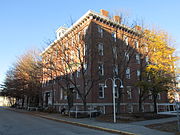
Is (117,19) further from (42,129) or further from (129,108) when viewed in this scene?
(42,129)

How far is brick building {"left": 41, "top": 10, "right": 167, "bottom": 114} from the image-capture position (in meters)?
22.3

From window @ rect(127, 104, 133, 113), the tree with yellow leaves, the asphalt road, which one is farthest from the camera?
window @ rect(127, 104, 133, 113)

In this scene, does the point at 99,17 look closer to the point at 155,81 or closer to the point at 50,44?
the point at 50,44

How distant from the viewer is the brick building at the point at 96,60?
2228cm

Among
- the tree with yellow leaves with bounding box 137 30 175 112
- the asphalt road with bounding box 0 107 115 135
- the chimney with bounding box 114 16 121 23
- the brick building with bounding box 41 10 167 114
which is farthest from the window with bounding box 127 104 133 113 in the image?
the asphalt road with bounding box 0 107 115 135

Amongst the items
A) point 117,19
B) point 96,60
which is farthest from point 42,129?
point 117,19

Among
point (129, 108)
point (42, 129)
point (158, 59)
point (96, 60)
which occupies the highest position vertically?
point (96, 60)

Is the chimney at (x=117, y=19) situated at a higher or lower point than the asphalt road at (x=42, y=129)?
higher

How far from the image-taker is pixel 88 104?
23938 millimetres

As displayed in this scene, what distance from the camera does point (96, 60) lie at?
84.0 feet

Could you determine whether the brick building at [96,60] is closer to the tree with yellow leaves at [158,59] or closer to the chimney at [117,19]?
the chimney at [117,19]

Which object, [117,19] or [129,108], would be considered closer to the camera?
[117,19]

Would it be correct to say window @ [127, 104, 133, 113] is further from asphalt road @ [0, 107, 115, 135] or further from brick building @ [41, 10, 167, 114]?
asphalt road @ [0, 107, 115, 135]

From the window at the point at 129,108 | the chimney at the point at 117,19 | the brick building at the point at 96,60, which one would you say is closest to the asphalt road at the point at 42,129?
the brick building at the point at 96,60
